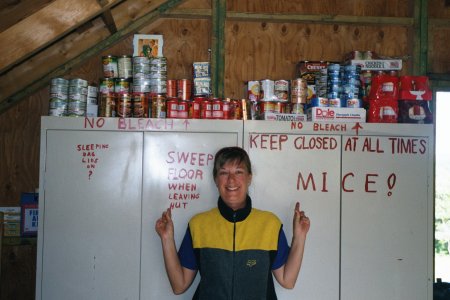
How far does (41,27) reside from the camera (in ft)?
7.55

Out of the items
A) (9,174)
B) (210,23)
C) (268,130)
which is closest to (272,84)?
(268,130)

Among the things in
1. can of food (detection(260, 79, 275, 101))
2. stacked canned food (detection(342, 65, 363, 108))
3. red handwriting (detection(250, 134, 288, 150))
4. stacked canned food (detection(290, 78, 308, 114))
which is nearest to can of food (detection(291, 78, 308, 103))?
stacked canned food (detection(290, 78, 308, 114))

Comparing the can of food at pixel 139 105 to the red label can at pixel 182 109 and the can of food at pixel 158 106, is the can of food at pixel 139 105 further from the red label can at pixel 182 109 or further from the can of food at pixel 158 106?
the red label can at pixel 182 109

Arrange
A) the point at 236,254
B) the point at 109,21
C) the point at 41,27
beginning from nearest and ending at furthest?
the point at 236,254
the point at 41,27
the point at 109,21

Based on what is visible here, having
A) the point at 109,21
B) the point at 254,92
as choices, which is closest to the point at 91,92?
the point at 109,21

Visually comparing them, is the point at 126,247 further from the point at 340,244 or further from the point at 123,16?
the point at 123,16

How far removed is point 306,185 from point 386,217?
0.48m

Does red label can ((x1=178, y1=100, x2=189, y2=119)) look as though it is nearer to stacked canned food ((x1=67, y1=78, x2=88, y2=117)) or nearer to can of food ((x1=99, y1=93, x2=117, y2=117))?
can of food ((x1=99, y1=93, x2=117, y2=117))

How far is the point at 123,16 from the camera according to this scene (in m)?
3.22

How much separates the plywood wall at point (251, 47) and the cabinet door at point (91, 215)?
96cm

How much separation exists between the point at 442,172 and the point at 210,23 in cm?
212

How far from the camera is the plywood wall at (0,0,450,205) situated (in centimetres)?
345

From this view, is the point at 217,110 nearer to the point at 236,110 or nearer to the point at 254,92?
the point at 236,110

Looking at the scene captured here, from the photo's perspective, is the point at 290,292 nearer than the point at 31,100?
Yes
